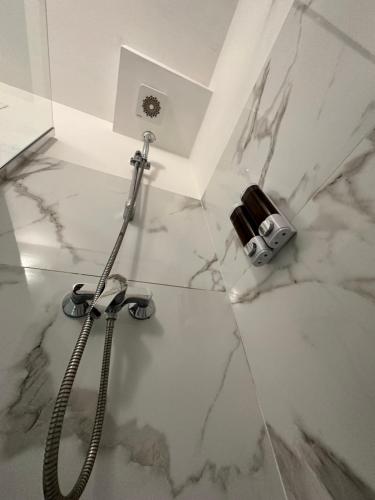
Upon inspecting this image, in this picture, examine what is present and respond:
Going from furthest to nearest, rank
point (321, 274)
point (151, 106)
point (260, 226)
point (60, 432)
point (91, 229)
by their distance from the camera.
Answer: point (151, 106) → point (91, 229) → point (260, 226) → point (321, 274) → point (60, 432)

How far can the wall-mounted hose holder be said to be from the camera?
1.51 ft

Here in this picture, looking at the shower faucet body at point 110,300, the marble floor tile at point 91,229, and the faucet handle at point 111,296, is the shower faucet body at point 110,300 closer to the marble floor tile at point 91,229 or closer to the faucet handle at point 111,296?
the faucet handle at point 111,296

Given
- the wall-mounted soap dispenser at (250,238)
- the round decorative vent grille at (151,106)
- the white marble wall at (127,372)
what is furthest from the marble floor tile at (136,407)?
the round decorative vent grille at (151,106)

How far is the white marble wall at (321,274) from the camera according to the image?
1.01ft

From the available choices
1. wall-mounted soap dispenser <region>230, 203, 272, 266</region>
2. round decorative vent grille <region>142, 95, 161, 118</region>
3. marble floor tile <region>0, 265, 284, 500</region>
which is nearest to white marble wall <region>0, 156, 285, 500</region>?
marble floor tile <region>0, 265, 284, 500</region>

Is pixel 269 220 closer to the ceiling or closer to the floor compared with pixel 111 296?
closer to the ceiling

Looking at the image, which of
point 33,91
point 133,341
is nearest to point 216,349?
point 133,341

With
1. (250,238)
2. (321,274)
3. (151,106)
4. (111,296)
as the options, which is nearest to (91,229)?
(111,296)

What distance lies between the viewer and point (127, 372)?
1.40 ft

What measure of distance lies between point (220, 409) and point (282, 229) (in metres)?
0.39

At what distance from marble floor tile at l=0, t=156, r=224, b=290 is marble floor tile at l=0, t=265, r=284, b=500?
75mm

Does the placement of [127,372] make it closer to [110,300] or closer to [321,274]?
[110,300]

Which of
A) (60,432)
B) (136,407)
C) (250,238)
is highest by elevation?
(250,238)

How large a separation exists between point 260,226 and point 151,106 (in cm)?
102
